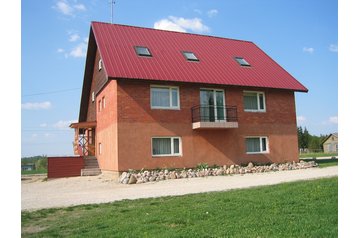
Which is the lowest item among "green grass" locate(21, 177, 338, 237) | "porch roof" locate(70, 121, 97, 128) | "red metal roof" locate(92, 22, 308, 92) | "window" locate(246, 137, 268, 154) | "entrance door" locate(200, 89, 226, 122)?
"green grass" locate(21, 177, 338, 237)

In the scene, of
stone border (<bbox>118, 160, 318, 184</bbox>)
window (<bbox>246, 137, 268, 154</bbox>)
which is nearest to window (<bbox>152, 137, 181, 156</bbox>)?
stone border (<bbox>118, 160, 318, 184</bbox>)

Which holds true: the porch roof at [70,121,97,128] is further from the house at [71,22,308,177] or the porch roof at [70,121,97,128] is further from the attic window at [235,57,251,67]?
the attic window at [235,57,251,67]

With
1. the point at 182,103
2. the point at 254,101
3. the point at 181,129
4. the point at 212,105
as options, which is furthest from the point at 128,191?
the point at 254,101

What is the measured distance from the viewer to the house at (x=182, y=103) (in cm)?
1552

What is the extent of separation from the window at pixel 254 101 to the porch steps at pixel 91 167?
817 cm

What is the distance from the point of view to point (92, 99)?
22.0 meters

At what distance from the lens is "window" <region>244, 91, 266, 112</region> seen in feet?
60.7

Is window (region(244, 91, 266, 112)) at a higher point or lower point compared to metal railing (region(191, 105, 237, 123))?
higher

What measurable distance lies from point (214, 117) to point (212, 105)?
57 cm

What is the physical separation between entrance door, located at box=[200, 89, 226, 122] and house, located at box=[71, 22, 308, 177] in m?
0.05

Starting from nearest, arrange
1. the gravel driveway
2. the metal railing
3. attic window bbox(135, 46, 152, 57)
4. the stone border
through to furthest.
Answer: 1. the gravel driveway
2. the stone border
3. the metal railing
4. attic window bbox(135, 46, 152, 57)

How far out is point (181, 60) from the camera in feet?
58.6

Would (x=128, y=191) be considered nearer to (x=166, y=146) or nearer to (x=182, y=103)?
(x=166, y=146)
